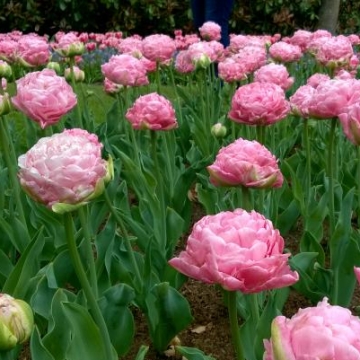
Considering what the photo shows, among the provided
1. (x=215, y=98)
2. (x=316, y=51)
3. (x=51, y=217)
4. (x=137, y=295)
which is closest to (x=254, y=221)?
(x=137, y=295)

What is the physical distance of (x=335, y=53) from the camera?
2.77 meters

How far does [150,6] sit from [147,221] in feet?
21.0

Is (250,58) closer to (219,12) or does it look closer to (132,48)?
(132,48)

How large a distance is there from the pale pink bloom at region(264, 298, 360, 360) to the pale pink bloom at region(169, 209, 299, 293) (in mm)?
220

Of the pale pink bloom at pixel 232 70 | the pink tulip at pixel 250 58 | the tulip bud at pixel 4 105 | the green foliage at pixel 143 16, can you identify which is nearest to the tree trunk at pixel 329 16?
the green foliage at pixel 143 16

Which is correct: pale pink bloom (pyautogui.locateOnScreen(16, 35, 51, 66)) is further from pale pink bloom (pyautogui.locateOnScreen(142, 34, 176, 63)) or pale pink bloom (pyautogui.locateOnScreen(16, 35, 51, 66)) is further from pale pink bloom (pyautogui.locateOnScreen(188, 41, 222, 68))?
pale pink bloom (pyautogui.locateOnScreen(188, 41, 222, 68))

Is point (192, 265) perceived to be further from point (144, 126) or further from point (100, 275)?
point (144, 126)

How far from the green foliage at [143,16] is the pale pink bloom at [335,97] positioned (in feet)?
22.1

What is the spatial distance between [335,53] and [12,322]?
6.76ft

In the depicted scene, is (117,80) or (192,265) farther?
(117,80)

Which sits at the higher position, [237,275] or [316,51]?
[237,275]

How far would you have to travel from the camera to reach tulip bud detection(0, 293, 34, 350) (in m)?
1.00

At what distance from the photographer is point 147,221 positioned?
222 centimetres

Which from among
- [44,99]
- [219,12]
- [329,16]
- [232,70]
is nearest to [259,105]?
[44,99]
